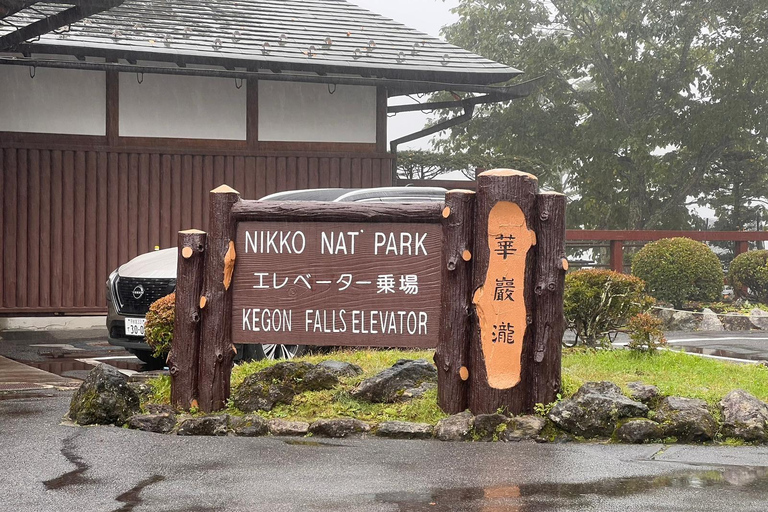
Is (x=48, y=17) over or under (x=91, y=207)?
over

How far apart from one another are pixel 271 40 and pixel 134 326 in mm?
8204

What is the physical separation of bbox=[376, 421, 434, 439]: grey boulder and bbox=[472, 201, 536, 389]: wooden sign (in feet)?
2.14

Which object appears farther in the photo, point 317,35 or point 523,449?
point 317,35

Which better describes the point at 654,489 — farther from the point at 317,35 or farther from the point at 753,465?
the point at 317,35

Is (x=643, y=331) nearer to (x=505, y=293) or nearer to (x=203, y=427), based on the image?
(x=505, y=293)

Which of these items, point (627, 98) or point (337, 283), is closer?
point (337, 283)

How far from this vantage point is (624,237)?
856 inches

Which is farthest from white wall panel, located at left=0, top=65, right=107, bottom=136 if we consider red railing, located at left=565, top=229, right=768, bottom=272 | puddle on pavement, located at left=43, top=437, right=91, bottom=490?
puddle on pavement, located at left=43, top=437, right=91, bottom=490

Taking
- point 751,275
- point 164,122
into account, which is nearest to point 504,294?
point 164,122

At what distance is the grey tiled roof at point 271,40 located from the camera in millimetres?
16547

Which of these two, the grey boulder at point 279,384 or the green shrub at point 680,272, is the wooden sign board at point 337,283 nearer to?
the grey boulder at point 279,384

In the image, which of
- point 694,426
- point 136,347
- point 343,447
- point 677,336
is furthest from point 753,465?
point 677,336

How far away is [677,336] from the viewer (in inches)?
591

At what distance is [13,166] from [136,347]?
6881 mm
